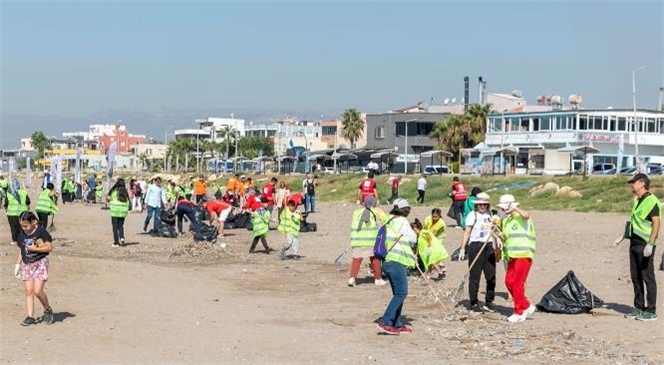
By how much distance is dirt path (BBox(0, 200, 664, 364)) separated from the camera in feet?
31.6

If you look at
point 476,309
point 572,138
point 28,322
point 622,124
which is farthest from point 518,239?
point 622,124

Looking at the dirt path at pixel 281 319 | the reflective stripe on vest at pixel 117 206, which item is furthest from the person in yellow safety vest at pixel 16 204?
the reflective stripe on vest at pixel 117 206

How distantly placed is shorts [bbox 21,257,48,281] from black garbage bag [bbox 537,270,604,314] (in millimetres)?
6310

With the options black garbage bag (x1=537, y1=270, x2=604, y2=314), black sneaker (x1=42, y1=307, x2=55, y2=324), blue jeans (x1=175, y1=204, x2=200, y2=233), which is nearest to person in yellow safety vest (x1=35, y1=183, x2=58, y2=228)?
blue jeans (x1=175, y1=204, x2=200, y2=233)

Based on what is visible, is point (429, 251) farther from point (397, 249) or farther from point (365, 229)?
point (397, 249)

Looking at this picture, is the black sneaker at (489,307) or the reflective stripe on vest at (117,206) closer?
the black sneaker at (489,307)

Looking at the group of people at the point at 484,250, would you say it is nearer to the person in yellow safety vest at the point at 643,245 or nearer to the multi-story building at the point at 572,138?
the person in yellow safety vest at the point at 643,245

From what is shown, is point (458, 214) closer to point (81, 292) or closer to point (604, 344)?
point (81, 292)

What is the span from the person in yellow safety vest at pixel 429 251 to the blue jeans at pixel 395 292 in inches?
183

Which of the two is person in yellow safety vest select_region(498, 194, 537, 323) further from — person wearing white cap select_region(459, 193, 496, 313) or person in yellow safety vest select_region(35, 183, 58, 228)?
person in yellow safety vest select_region(35, 183, 58, 228)

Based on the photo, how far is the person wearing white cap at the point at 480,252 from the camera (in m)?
12.4

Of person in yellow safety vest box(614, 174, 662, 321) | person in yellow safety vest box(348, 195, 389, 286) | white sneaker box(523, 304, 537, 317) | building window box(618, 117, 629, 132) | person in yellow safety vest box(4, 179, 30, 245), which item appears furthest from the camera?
building window box(618, 117, 629, 132)

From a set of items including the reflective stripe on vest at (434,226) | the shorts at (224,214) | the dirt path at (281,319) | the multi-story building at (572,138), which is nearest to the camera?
the dirt path at (281,319)

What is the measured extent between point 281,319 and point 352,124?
324 ft
